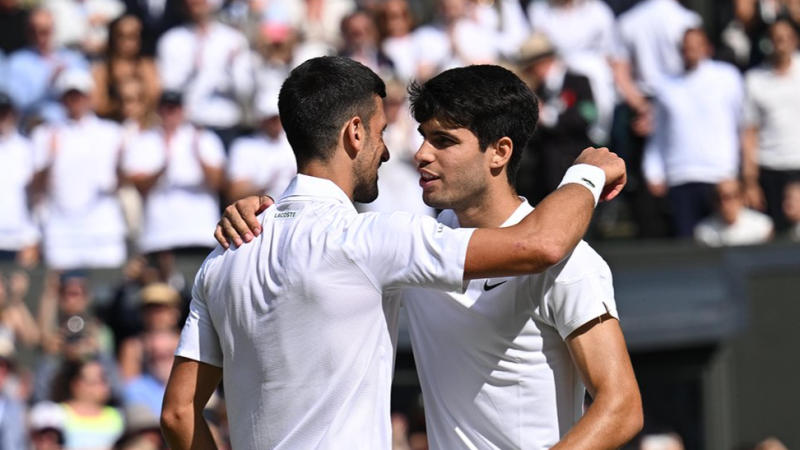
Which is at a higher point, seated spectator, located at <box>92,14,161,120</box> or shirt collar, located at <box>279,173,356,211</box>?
seated spectator, located at <box>92,14,161,120</box>

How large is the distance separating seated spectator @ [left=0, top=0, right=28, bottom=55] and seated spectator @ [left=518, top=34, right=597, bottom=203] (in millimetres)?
3370

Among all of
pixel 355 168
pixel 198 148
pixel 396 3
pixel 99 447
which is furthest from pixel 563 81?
pixel 355 168

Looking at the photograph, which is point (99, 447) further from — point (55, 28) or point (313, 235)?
point (313, 235)

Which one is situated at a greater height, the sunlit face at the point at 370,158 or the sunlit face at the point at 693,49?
the sunlit face at the point at 693,49

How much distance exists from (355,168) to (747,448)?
18.7ft

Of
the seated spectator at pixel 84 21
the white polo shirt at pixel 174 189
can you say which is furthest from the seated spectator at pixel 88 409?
the seated spectator at pixel 84 21

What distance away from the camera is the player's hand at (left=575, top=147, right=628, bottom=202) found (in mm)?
3631

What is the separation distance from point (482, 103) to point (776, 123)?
7.09 meters

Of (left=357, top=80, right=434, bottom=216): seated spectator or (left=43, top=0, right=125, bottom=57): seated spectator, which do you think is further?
(left=43, top=0, right=125, bottom=57): seated spectator

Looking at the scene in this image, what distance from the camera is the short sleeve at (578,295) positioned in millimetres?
3459

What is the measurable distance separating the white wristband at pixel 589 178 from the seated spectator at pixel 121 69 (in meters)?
6.07

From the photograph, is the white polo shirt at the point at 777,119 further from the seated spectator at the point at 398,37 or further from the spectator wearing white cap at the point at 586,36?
the seated spectator at the point at 398,37

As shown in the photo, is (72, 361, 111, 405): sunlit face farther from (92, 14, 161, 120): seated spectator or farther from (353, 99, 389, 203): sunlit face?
(353, 99, 389, 203): sunlit face

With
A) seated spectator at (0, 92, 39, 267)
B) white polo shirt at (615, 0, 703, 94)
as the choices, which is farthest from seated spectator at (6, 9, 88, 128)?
white polo shirt at (615, 0, 703, 94)
